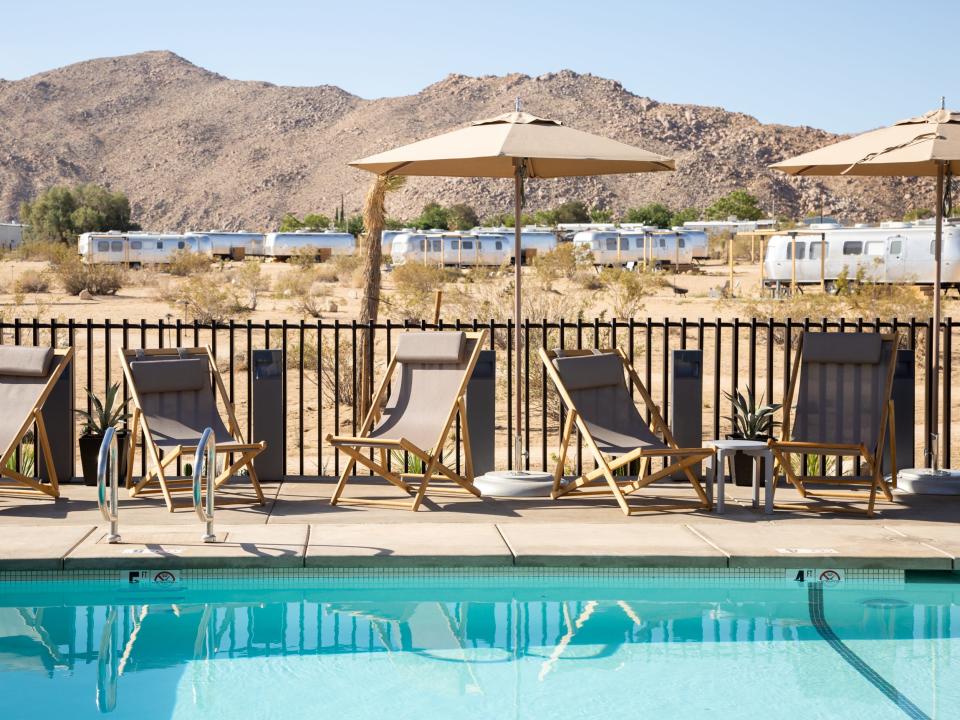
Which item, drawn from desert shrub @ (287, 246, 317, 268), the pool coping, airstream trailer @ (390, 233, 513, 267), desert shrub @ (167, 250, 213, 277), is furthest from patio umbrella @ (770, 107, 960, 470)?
desert shrub @ (287, 246, 317, 268)

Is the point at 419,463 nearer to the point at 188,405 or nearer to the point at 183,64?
the point at 188,405

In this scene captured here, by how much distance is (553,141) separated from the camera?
686cm

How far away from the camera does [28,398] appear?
263 inches

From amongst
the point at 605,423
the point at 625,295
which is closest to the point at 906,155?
the point at 605,423

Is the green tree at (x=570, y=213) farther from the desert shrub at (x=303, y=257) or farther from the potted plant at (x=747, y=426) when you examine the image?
the potted plant at (x=747, y=426)

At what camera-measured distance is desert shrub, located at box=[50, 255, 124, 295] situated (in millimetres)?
30188

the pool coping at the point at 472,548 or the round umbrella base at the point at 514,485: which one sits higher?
the round umbrella base at the point at 514,485

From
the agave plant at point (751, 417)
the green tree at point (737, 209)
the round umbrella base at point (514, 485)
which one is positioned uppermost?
the green tree at point (737, 209)

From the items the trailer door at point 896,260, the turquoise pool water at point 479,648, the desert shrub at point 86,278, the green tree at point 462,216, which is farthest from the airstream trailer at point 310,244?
the turquoise pool water at point 479,648

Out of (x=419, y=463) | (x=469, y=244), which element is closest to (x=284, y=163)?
(x=469, y=244)

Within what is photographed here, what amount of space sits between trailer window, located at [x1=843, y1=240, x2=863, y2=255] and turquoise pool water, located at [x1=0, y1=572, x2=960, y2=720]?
25.2m

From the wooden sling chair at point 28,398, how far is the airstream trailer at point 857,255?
23.3 metres

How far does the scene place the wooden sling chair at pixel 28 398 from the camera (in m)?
6.52

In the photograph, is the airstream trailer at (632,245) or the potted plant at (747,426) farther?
the airstream trailer at (632,245)
